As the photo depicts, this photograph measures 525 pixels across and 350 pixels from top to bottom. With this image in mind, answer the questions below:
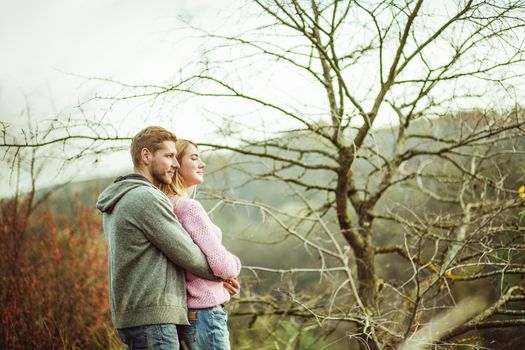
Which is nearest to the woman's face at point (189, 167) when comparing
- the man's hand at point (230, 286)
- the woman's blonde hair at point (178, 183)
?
the woman's blonde hair at point (178, 183)

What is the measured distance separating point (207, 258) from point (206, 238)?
0.08 meters

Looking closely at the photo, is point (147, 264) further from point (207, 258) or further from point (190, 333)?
point (190, 333)

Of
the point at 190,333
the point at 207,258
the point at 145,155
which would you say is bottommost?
the point at 190,333

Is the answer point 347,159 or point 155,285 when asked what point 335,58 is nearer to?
point 347,159

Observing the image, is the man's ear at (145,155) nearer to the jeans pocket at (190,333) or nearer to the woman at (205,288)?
the woman at (205,288)

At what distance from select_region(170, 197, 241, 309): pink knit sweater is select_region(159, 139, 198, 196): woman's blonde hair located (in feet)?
0.43

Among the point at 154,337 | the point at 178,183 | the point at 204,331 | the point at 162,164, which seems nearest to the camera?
the point at 154,337

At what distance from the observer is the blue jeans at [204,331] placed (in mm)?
1515

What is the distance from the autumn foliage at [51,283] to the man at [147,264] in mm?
2011

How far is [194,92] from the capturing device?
7.83ft

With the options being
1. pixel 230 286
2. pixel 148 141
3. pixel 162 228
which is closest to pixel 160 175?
pixel 148 141

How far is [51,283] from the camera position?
687cm

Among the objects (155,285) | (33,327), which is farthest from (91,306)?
(155,285)

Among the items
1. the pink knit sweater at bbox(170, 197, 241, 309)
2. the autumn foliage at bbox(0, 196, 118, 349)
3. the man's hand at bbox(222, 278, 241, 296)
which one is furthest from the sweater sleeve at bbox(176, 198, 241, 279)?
the autumn foliage at bbox(0, 196, 118, 349)
